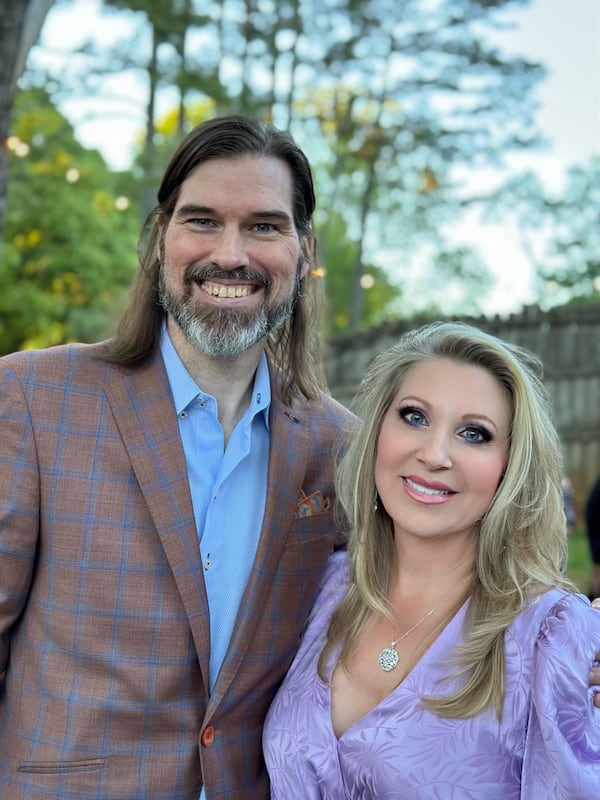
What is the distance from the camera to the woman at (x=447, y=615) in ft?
6.19

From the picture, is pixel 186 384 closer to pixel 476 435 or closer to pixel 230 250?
pixel 230 250

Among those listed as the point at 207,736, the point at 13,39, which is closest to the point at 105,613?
the point at 207,736

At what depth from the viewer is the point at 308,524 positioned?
2.43 metres

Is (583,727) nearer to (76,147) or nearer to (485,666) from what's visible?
(485,666)

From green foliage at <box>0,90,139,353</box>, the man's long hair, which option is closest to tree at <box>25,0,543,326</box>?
green foliage at <box>0,90,139,353</box>

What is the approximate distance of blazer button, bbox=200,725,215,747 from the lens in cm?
211

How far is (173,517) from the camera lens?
6.95 ft

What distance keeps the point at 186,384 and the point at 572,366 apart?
861cm

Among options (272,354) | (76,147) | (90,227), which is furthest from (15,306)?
(272,354)

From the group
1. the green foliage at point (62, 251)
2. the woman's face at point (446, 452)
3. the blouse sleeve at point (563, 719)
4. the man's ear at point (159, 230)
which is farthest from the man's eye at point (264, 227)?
the green foliage at point (62, 251)

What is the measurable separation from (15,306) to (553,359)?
11.2m

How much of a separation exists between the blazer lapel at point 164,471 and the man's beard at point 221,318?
0.15 m

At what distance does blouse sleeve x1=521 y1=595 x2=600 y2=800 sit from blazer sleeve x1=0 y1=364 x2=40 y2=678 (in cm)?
113

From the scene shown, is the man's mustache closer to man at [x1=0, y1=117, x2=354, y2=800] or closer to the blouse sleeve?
man at [x1=0, y1=117, x2=354, y2=800]
